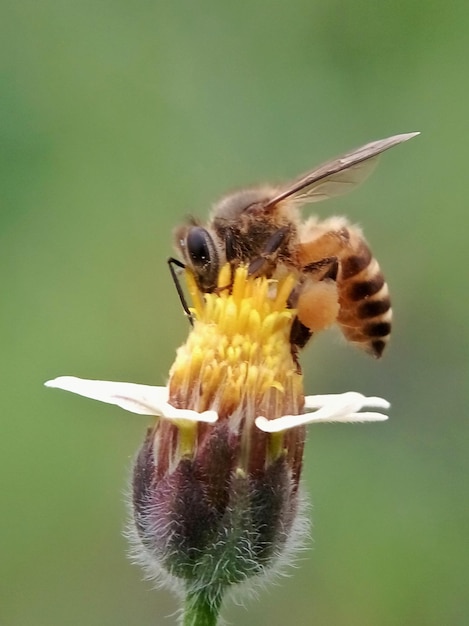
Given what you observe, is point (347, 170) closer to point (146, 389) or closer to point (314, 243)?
point (314, 243)

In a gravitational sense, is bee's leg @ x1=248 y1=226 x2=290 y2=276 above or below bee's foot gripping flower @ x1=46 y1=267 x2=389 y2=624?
above

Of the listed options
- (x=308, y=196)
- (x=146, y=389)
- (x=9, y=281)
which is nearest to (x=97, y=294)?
(x=9, y=281)

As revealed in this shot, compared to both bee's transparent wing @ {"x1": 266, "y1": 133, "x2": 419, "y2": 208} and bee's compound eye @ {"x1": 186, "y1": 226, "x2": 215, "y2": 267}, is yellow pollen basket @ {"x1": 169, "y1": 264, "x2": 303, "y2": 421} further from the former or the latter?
bee's transparent wing @ {"x1": 266, "y1": 133, "x2": 419, "y2": 208}

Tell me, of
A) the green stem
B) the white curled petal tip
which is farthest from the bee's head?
the green stem

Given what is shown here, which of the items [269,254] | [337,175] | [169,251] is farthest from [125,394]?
[169,251]

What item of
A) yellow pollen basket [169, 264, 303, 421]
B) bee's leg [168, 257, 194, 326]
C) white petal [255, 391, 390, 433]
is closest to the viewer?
white petal [255, 391, 390, 433]

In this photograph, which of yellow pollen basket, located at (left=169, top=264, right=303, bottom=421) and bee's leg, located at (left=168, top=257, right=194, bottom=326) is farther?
bee's leg, located at (left=168, top=257, right=194, bottom=326)
